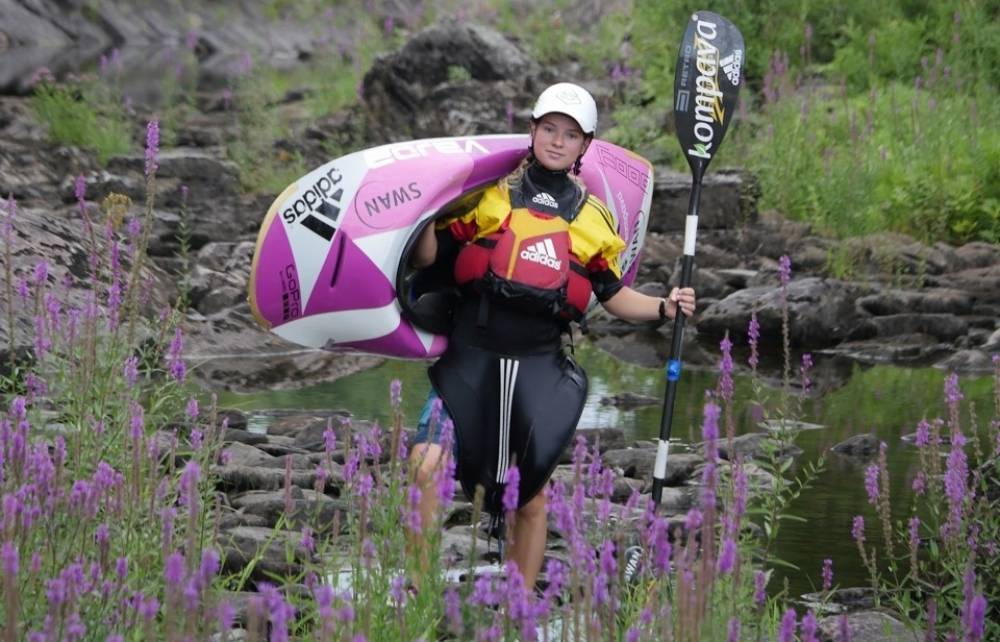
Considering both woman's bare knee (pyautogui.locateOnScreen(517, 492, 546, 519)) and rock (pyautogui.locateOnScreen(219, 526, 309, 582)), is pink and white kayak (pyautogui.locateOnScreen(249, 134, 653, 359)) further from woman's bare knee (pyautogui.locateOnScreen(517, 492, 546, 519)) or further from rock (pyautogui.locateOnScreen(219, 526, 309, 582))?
rock (pyautogui.locateOnScreen(219, 526, 309, 582))

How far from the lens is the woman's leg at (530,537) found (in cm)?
549

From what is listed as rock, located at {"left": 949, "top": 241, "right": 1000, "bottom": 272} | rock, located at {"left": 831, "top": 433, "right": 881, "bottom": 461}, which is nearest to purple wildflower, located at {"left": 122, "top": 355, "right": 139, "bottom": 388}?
rock, located at {"left": 831, "top": 433, "right": 881, "bottom": 461}

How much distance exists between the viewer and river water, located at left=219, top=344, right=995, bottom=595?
268 inches

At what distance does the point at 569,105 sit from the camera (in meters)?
5.58

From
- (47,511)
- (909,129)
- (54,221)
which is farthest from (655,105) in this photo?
(47,511)

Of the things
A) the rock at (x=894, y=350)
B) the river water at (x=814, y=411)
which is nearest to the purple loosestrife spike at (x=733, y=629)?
the river water at (x=814, y=411)

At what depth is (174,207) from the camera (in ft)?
52.3

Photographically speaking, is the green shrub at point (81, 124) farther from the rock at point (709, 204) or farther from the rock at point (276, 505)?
the rock at point (276, 505)

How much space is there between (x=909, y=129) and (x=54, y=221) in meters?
7.59

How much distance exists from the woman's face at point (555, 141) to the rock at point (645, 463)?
2.61 metres

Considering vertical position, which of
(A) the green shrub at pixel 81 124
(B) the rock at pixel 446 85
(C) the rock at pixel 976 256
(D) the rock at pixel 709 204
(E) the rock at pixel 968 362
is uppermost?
(B) the rock at pixel 446 85

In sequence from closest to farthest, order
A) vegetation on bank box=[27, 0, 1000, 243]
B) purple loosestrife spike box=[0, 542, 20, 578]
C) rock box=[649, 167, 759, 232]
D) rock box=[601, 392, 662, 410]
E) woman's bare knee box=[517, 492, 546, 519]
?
purple loosestrife spike box=[0, 542, 20, 578]
woman's bare knee box=[517, 492, 546, 519]
rock box=[601, 392, 662, 410]
vegetation on bank box=[27, 0, 1000, 243]
rock box=[649, 167, 759, 232]

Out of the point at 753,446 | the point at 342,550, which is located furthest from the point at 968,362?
the point at 342,550

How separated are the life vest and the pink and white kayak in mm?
218
